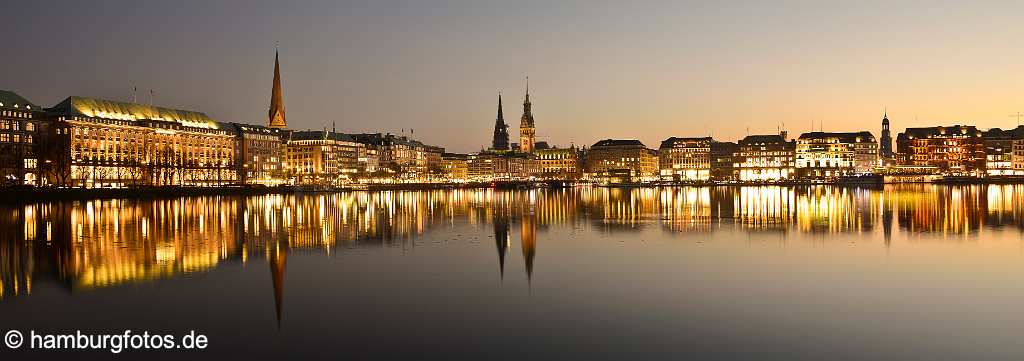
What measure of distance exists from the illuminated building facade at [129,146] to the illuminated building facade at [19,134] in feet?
6.48

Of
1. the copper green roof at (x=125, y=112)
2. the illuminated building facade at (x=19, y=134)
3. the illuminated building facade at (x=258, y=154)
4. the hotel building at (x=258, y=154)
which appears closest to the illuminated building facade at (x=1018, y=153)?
the hotel building at (x=258, y=154)

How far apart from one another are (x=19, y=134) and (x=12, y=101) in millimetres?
5120

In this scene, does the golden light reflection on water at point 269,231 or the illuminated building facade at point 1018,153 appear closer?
the golden light reflection on water at point 269,231

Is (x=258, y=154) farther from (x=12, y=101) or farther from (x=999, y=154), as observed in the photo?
(x=999, y=154)

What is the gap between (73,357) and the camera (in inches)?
505

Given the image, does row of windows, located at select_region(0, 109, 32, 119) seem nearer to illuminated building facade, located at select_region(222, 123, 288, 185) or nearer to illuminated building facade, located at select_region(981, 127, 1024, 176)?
illuminated building facade, located at select_region(222, 123, 288, 185)

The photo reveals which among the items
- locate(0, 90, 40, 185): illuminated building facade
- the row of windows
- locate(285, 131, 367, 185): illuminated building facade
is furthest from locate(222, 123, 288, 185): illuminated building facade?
the row of windows

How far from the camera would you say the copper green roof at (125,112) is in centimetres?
11569

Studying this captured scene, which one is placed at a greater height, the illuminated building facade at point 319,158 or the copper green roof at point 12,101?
the copper green roof at point 12,101

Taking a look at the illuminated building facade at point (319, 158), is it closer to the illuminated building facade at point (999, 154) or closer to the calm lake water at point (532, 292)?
the calm lake water at point (532, 292)

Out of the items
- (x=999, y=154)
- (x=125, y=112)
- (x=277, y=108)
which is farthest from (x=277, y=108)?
(x=999, y=154)

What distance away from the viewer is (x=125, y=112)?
421ft

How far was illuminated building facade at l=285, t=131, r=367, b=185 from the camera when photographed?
175m

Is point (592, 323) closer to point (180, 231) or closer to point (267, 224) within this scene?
point (180, 231)
